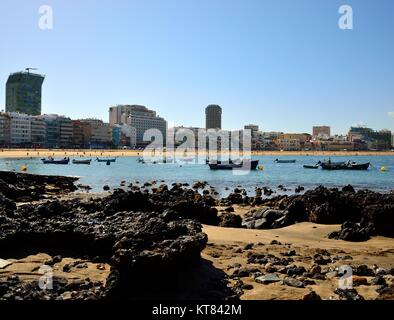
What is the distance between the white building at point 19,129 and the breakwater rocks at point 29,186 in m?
145

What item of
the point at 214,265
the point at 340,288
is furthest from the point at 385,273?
the point at 214,265

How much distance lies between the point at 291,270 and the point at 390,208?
7.61 m

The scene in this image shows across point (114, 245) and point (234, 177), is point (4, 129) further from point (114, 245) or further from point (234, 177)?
point (114, 245)

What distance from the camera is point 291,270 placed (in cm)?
936

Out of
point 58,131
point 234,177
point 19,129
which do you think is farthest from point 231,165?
point 58,131

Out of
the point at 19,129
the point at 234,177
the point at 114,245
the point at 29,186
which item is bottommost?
the point at 234,177

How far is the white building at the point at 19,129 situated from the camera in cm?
17038

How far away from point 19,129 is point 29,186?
157 meters

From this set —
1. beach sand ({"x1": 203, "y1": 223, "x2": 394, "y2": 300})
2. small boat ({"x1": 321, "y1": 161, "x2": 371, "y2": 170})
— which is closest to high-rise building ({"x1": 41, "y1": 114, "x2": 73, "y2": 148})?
small boat ({"x1": 321, "y1": 161, "x2": 371, "y2": 170})

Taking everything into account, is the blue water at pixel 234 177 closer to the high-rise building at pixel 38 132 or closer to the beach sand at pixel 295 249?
the beach sand at pixel 295 249

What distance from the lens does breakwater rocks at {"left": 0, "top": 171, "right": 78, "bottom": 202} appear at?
22.6 metres

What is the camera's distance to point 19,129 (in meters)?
173

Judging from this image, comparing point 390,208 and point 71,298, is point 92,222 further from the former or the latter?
point 390,208

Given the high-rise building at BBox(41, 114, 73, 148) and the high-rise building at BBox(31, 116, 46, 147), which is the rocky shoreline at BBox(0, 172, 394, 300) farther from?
the high-rise building at BBox(41, 114, 73, 148)
